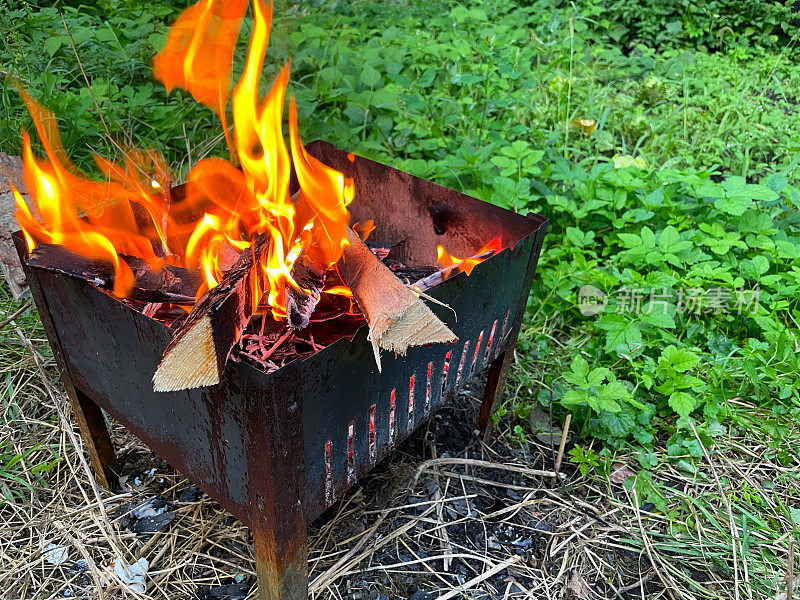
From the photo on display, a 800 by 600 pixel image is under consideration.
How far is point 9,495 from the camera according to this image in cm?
209

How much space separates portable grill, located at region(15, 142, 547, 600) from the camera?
1.38 meters

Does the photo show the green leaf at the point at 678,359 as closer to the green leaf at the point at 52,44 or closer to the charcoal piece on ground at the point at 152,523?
the charcoal piece on ground at the point at 152,523

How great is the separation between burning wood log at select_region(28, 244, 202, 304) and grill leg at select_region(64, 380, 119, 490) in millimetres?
554

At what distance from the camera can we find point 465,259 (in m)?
2.10

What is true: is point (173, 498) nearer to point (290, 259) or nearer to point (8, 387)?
point (8, 387)

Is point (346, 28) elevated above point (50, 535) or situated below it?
above

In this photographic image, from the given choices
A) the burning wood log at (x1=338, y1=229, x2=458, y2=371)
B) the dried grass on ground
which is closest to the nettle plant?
the dried grass on ground

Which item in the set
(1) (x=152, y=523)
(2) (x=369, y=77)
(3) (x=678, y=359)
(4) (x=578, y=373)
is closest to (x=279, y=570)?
(1) (x=152, y=523)

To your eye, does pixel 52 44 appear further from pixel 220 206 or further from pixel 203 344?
pixel 203 344

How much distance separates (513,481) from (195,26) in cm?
184

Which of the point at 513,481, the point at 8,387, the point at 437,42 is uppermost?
the point at 437,42

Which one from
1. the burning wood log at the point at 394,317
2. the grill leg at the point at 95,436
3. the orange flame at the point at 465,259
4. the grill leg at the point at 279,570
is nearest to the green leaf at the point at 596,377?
the orange flame at the point at 465,259

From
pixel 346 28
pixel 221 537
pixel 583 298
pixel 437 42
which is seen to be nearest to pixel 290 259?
pixel 221 537

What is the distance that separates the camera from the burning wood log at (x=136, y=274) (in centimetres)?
154
